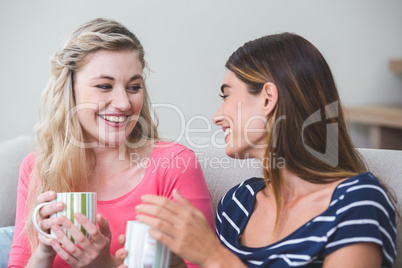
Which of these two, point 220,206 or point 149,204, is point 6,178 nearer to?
point 220,206

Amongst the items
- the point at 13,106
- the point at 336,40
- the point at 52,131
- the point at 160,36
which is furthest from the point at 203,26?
the point at 52,131

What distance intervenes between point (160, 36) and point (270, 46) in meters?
1.45

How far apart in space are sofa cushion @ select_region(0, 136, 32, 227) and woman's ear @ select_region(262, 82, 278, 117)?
1.07 meters

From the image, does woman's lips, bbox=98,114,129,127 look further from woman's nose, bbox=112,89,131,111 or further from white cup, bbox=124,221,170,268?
white cup, bbox=124,221,170,268

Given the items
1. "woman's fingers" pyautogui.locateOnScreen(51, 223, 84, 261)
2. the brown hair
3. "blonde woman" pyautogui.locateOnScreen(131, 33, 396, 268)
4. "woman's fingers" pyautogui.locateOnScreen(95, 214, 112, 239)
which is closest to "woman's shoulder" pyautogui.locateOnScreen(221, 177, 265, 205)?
"blonde woman" pyautogui.locateOnScreen(131, 33, 396, 268)

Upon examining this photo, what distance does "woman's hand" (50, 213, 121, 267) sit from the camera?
3.51 ft

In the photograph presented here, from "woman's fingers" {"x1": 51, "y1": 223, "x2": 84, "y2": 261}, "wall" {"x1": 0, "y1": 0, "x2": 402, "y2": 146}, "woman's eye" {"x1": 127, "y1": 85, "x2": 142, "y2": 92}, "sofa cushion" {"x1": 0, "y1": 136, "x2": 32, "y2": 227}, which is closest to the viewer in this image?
"woman's fingers" {"x1": 51, "y1": 223, "x2": 84, "y2": 261}

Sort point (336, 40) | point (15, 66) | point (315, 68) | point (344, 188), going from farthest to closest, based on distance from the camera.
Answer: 1. point (336, 40)
2. point (15, 66)
3. point (315, 68)
4. point (344, 188)

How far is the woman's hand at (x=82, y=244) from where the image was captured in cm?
107

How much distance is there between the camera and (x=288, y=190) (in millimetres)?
1237

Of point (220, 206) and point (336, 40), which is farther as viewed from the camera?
point (336, 40)

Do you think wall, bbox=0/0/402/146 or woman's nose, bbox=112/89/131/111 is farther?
wall, bbox=0/0/402/146

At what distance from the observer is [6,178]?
1.78 metres

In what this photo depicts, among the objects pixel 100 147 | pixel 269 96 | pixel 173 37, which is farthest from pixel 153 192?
pixel 173 37
